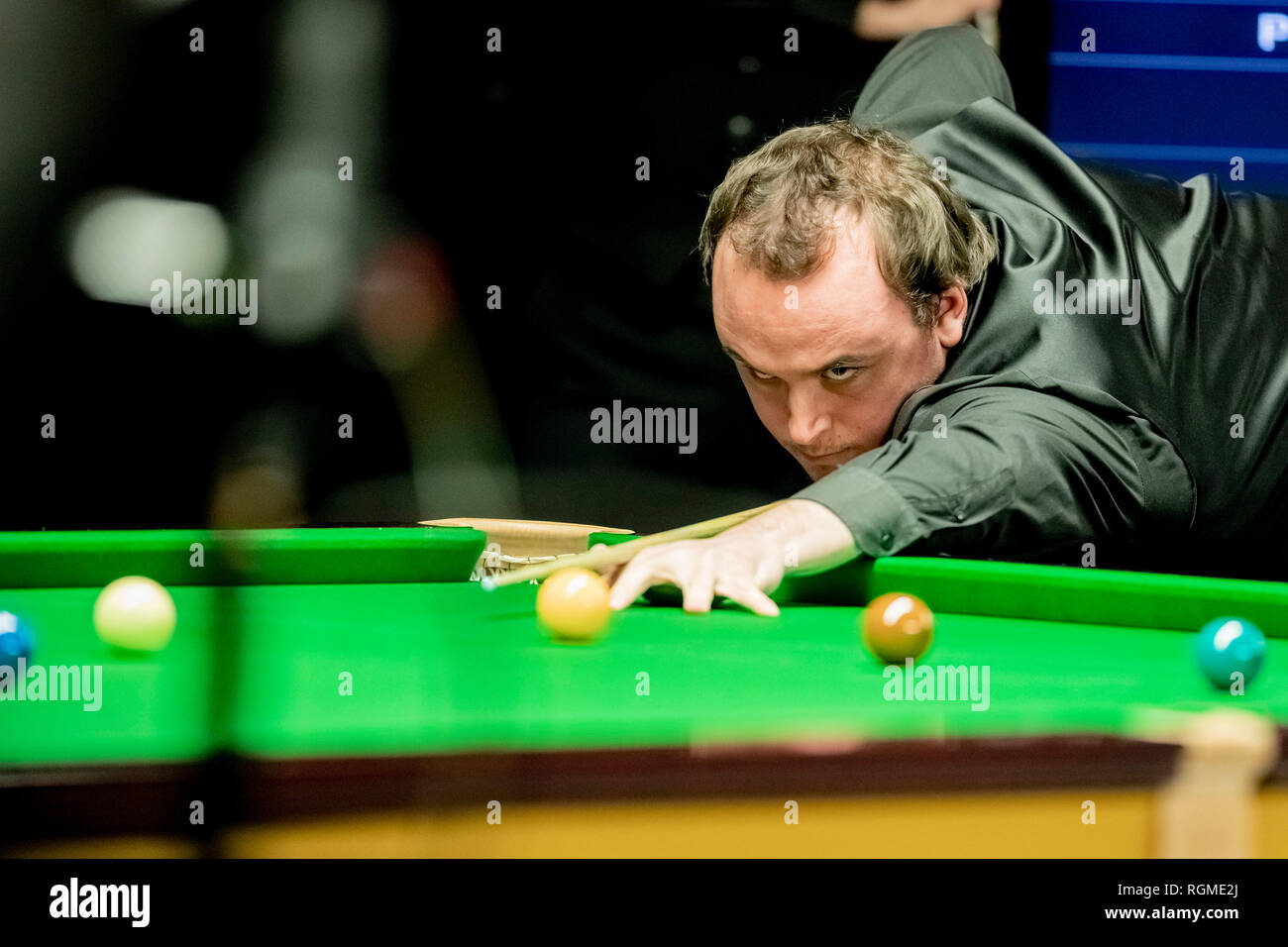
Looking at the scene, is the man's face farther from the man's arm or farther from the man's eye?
the man's arm

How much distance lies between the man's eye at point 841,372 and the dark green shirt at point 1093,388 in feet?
0.47

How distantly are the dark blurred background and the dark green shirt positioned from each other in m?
1.54

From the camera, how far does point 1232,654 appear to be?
1.47 meters

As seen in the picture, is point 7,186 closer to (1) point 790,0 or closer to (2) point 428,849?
(1) point 790,0

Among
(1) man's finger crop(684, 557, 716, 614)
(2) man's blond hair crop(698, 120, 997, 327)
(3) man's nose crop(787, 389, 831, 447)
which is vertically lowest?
(1) man's finger crop(684, 557, 716, 614)

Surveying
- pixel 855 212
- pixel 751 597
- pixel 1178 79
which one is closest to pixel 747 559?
pixel 751 597

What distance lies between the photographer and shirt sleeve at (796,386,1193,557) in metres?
2.19

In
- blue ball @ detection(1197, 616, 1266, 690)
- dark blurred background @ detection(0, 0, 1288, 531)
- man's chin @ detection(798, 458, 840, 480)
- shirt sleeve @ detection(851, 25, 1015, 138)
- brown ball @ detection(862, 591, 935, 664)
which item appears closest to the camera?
blue ball @ detection(1197, 616, 1266, 690)

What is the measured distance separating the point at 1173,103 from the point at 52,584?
14.6 ft

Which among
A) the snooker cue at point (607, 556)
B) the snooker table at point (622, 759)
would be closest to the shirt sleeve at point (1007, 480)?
the snooker cue at point (607, 556)

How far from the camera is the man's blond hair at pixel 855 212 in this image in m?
2.69

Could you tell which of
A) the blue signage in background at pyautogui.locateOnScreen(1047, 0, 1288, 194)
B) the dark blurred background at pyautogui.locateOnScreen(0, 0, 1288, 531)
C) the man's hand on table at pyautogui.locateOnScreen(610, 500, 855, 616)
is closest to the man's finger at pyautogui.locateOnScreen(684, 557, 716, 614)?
the man's hand on table at pyautogui.locateOnScreen(610, 500, 855, 616)

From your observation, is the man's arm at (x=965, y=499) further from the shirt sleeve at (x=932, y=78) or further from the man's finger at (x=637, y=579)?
the shirt sleeve at (x=932, y=78)

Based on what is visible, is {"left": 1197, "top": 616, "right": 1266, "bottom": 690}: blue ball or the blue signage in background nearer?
{"left": 1197, "top": 616, "right": 1266, "bottom": 690}: blue ball
